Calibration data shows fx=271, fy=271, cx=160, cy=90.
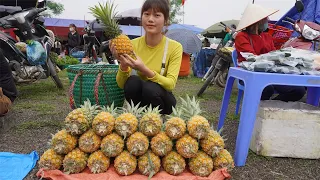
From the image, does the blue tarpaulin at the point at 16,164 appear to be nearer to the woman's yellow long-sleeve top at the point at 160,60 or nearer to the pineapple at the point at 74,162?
the pineapple at the point at 74,162

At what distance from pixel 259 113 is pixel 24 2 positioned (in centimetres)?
1231

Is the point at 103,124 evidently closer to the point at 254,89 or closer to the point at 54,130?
the point at 254,89

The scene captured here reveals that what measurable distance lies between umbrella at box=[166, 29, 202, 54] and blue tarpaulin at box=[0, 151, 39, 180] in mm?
6696

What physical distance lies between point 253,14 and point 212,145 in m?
1.81

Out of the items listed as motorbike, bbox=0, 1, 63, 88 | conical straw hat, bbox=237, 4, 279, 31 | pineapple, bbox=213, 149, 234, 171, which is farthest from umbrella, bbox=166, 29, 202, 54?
pineapple, bbox=213, 149, 234, 171

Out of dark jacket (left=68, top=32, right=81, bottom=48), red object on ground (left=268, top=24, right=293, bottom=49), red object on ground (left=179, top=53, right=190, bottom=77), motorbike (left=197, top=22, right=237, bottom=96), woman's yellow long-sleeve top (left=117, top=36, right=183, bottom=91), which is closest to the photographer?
woman's yellow long-sleeve top (left=117, top=36, right=183, bottom=91)

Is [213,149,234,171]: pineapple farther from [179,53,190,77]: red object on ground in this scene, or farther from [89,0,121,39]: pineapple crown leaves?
[179,53,190,77]: red object on ground

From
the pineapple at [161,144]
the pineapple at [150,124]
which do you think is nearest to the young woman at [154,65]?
the pineapple at [150,124]

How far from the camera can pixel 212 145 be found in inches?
78.5

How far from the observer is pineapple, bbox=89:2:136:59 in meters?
2.22

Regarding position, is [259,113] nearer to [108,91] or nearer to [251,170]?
[251,170]

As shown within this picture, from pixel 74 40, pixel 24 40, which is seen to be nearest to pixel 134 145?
pixel 24 40

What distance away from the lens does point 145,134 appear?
1994 mm

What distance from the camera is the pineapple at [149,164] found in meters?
1.94
